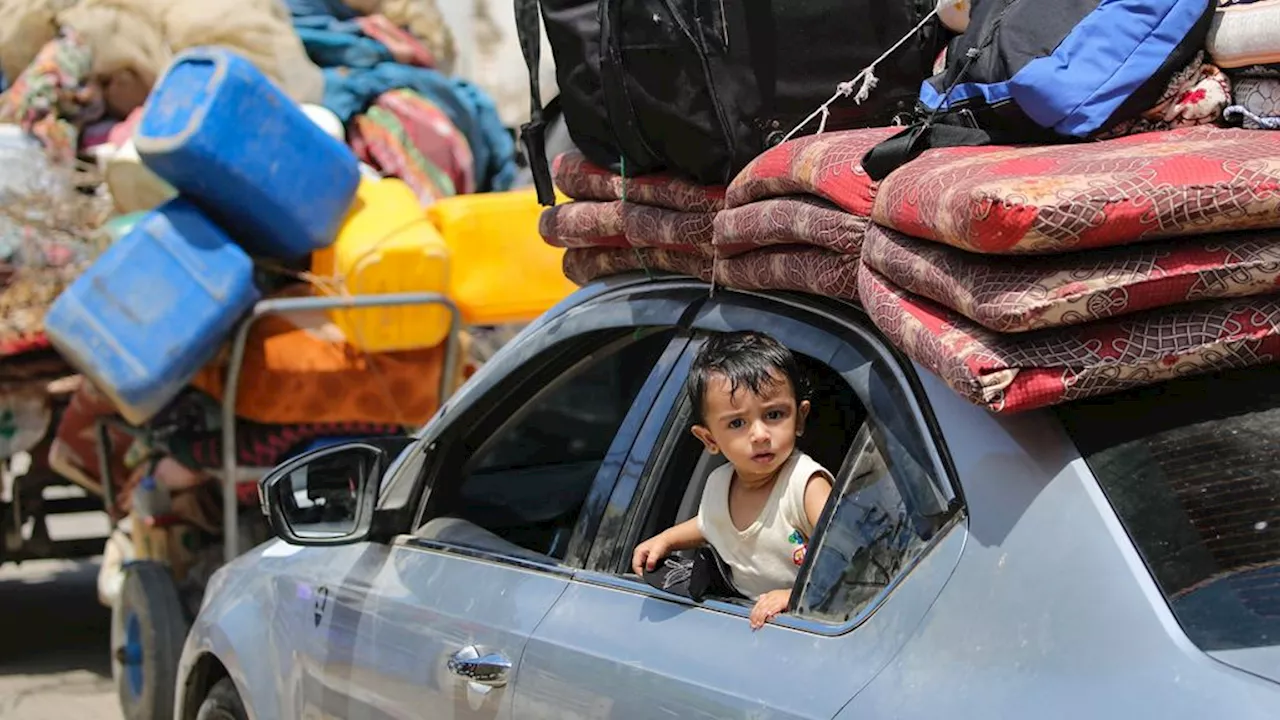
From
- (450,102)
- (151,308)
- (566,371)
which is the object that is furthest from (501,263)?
(566,371)

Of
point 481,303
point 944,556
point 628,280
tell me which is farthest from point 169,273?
point 944,556

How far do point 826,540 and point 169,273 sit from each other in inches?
168

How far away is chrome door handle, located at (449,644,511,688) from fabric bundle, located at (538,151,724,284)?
2.42 feet

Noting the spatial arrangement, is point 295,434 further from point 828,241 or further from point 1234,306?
point 1234,306

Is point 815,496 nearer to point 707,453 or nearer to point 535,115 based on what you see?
point 707,453

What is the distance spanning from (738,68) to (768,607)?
3.64ft

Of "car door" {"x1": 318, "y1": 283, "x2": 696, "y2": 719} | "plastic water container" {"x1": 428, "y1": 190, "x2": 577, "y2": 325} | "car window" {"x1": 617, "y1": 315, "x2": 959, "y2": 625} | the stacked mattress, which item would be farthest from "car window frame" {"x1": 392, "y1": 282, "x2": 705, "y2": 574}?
"plastic water container" {"x1": 428, "y1": 190, "x2": 577, "y2": 325}

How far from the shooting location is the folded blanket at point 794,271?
7.86 feet

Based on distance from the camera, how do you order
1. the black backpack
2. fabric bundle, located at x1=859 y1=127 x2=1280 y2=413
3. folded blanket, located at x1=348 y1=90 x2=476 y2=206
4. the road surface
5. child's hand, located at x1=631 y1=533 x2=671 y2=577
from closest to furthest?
fabric bundle, located at x1=859 y1=127 x2=1280 y2=413
child's hand, located at x1=631 y1=533 x2=671 y2=577
the black backpack
the road surface
folded blanket, located at x1=348 y1=90 x2=476 y2=206

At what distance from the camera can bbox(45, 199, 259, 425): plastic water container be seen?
19.6 ft

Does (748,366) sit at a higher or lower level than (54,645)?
higher

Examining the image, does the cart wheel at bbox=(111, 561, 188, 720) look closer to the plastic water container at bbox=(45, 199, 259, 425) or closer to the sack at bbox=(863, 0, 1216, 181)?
the plastic water container at bbox=(45, 199, 259, 425)

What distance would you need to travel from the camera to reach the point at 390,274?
629cm

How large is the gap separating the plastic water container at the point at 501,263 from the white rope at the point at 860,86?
3.40m
